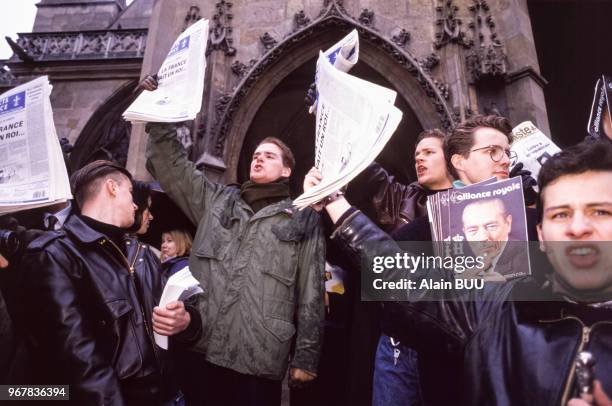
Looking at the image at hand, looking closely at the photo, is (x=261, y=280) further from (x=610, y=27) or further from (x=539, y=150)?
(x=610, y=27)

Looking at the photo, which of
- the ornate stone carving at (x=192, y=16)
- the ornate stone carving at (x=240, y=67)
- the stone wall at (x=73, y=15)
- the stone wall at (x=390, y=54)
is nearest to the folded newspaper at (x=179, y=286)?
the stone wall at (x=390, y=54)

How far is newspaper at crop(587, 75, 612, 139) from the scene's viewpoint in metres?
1.97

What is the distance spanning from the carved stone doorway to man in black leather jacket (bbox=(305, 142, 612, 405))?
5.10 metres

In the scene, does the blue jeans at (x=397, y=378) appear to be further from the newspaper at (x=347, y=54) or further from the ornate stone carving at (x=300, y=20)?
the ornate stone carving at (x=300, y=20)

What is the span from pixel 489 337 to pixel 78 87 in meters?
12.0

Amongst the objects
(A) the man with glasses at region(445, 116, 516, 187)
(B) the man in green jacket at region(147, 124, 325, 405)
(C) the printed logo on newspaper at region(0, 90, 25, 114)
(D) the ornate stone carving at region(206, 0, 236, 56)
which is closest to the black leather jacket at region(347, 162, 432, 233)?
(B) the man in green jacket at region(147, 124, 325, 405)

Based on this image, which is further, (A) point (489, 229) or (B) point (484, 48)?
(B) point (484, 48)

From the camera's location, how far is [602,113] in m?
2.03

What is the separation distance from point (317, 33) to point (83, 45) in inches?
325

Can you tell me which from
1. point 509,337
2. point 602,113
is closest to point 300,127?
point 602,113

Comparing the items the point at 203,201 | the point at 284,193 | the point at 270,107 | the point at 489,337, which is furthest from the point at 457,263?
the point at 270,107

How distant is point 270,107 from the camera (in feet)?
24.1

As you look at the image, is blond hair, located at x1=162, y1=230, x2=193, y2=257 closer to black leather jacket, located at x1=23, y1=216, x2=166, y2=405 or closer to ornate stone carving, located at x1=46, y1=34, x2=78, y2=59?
black leather jacket, located at x1=23, y1=216, x2=166, y2=405

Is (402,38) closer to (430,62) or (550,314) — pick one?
(430,62)
